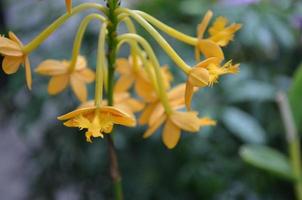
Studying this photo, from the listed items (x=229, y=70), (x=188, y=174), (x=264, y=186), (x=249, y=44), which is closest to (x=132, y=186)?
(x=188, y=174)

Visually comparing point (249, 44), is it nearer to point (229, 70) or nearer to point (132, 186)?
→ point (132, 186)

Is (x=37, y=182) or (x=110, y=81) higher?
(x=110, y=81)

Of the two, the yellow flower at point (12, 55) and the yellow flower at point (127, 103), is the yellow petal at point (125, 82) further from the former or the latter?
the yellow flower at point (12, 55)

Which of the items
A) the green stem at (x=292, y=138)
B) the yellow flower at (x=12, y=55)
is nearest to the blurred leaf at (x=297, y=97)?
the green stem at (x=292, y=138)

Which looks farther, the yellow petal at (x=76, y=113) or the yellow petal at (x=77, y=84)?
the yellow petal at (x=77, y=84)

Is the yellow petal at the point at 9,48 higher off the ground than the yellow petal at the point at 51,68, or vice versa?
the yellow petal at the point at 9,48

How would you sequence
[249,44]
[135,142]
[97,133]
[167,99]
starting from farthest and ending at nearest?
[135,142] < [249,44] < [167,99] < [97,133]

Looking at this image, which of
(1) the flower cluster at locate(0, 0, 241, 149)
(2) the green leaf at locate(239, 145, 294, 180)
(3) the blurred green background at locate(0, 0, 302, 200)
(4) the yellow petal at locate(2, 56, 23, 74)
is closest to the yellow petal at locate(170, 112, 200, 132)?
(1) the flower cluster at locate(0, 0, 241, 149)
